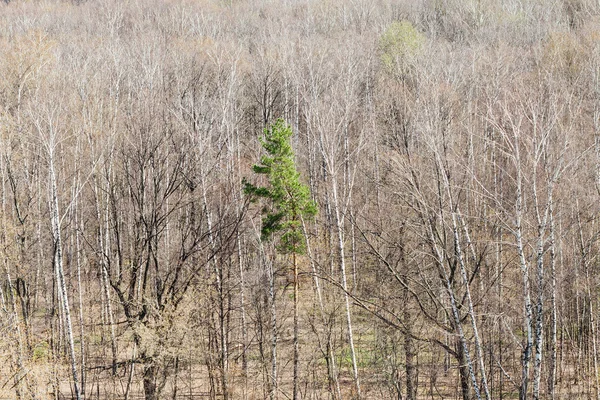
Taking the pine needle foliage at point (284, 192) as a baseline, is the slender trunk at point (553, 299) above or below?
below

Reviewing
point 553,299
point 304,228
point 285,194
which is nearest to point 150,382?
point 304,228

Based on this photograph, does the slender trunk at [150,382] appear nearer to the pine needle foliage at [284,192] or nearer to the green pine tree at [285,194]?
the green pine tree at [285,194]

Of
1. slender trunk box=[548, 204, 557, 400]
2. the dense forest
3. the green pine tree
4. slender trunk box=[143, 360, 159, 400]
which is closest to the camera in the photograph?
slender trunk box=[548, 204, 557, 400]

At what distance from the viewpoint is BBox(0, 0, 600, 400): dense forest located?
19.7m

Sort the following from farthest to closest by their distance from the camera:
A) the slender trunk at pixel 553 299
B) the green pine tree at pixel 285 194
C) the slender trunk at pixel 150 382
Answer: the green pine tree at pixel 285 194 < the slender trunk at pixel 150 382 < the slender trunk at pixel 553 299

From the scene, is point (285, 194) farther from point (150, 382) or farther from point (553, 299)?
point (553, 299)

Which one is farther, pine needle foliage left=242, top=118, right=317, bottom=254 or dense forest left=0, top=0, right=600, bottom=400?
pine needle foliage left=242, top=118, right=317, bottom=254

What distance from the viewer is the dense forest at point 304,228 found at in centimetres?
1966

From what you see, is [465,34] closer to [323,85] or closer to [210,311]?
[323,85]

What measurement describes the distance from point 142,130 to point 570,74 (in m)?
28.4

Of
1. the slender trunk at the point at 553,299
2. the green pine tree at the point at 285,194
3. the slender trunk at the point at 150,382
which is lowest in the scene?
the slender trunk at the point at 150,382

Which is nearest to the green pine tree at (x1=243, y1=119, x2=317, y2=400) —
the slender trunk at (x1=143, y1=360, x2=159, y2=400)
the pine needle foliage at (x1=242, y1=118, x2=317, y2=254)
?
the pine needle foliage at (x1=242, y1=118, x2=317, y2=254)

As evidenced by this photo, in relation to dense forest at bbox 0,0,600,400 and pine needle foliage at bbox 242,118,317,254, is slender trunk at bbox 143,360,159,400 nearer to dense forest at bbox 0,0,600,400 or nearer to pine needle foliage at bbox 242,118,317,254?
dense forest at bbox 0,0,600,400

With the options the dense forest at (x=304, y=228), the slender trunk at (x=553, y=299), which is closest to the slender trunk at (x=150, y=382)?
the dense forest at (x=304, y=228)
